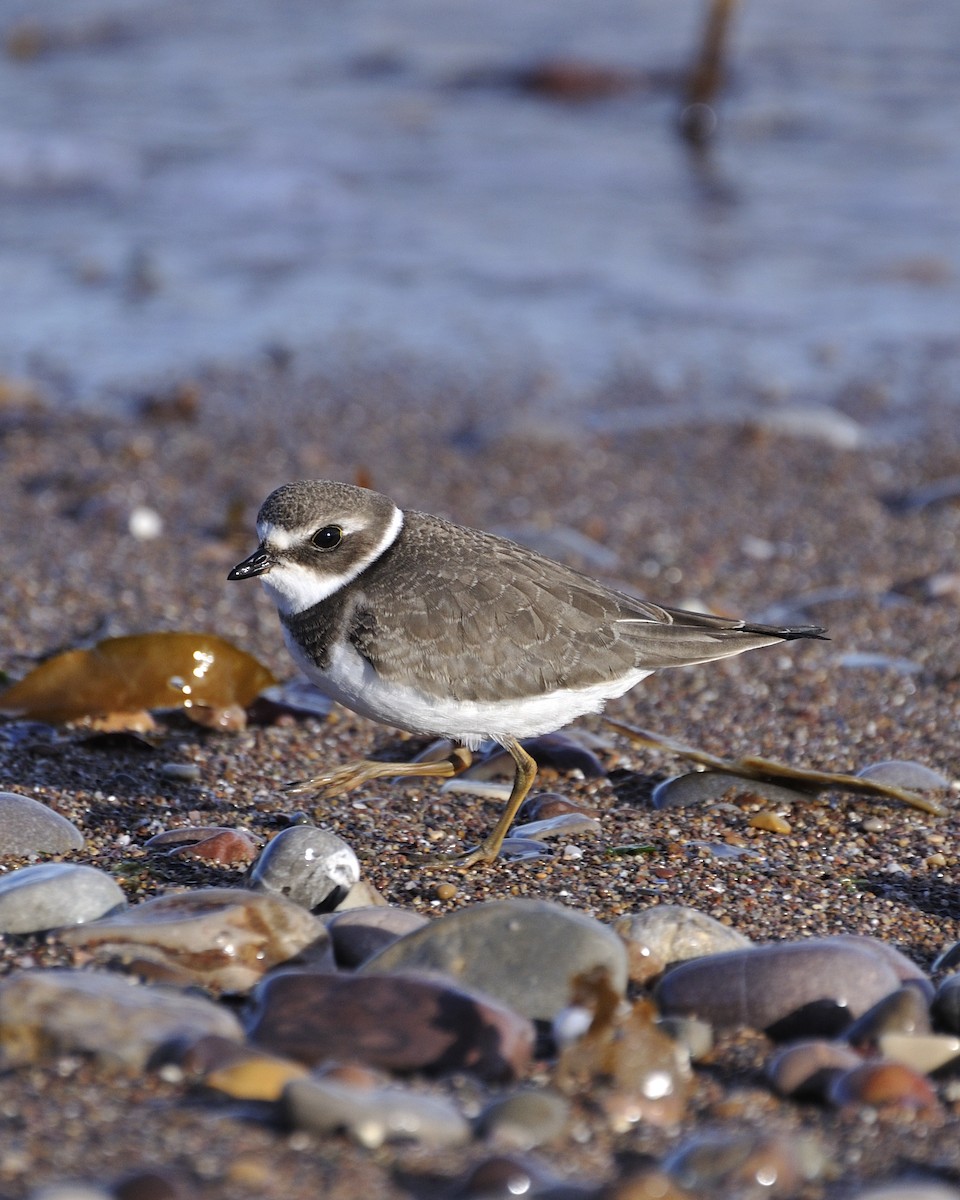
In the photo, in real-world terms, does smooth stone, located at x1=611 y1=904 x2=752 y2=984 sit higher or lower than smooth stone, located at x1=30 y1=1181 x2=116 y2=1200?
lower

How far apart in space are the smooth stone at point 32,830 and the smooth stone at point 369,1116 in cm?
143

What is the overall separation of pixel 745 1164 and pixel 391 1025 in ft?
2.39

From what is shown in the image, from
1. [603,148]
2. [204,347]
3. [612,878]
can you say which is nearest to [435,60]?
[603,148]

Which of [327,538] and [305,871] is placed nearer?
[305,871]

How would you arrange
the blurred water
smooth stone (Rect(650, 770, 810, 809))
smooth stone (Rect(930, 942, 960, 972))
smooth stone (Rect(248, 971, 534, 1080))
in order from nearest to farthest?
smooth stone (Rect(248, 971, 534, 1080)) < smooth stone (Rect(930, 942, 960, 972)) < smooth stone (Rect(650, 770, 810, 809)) < the blurred water

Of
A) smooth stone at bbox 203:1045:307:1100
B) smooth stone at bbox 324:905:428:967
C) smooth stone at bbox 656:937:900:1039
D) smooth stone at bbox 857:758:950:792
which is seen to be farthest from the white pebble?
smooth stone at bbox 203:1045:307:1100

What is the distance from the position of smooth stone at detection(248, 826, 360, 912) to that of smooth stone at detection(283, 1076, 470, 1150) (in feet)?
3.14

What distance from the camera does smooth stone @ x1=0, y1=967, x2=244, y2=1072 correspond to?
9.34 ft

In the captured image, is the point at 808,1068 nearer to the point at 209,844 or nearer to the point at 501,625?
the point at 501,625

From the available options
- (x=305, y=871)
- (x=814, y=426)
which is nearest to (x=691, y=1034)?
(x=305, y=871)

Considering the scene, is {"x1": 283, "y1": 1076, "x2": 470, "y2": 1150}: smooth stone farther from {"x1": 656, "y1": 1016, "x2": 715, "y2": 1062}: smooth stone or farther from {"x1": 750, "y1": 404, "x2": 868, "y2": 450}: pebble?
{"x1": 750, "y1": 404, "x2": 868, "y2": 450}: pebble

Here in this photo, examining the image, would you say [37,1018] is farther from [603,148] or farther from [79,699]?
[603,148]

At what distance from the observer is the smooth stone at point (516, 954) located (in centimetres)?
317

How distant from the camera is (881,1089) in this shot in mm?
2859
